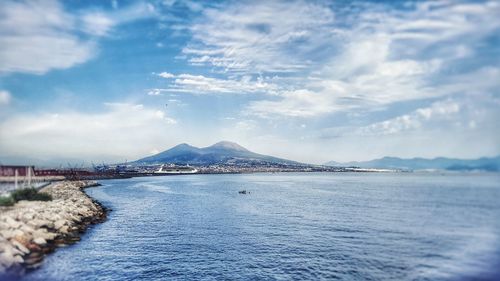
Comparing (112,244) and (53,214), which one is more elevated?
(53,214)

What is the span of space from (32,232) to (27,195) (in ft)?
55.7

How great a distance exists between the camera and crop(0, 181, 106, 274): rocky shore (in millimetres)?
28375

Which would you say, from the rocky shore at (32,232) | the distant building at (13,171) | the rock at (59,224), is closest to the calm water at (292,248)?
the rocky shore at (32,232)

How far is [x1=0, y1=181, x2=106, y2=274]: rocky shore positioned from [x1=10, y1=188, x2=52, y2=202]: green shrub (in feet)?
4.79

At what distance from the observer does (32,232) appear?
34.3 metres

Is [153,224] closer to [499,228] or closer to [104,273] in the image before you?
[104,273]

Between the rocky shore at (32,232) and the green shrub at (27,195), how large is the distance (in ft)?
4.79

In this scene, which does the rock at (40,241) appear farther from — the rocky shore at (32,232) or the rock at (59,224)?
the rock at (59,224)

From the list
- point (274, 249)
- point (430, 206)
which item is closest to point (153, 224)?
point (274, 249)

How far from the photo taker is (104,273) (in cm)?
2934

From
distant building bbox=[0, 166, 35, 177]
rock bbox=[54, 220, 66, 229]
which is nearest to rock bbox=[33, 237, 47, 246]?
rock bbox=[54, 220, 66, 229]

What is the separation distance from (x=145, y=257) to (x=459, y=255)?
29031 mm

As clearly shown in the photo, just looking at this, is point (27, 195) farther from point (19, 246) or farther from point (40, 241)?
point (19, 246)

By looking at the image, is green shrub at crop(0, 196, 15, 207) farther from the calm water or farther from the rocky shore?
the calm water
